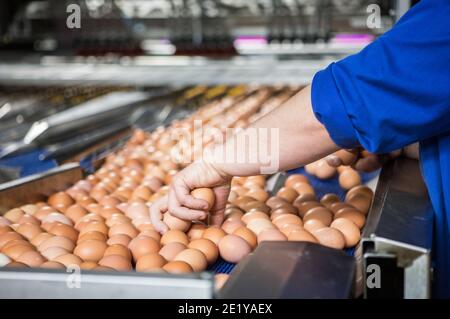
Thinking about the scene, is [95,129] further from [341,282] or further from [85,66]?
[341,282]

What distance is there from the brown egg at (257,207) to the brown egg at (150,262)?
438mm

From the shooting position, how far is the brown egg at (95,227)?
1496 millimetres

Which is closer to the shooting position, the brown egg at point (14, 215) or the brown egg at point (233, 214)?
the brown egg at point (233, 214)

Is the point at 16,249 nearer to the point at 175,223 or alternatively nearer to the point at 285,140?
the point at 175,223

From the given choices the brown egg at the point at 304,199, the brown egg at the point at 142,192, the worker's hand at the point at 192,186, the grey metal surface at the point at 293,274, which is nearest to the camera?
the grey metal surface at the point at 293,274

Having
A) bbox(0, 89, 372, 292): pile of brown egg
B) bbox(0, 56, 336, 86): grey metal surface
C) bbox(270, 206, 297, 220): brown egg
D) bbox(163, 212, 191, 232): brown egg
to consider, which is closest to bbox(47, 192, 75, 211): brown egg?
bbox(0, 89, 372, 292): pile of brown egg

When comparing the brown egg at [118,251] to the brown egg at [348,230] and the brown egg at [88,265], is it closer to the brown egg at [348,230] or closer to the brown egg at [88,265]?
the brown egg at [88,265]

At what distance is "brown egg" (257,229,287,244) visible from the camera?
1.39 meters

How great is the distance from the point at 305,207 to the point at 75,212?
0.70 meters

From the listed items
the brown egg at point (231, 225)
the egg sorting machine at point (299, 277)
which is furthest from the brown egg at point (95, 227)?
the egg sorting machine at point (299, 277)

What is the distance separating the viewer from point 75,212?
169cm

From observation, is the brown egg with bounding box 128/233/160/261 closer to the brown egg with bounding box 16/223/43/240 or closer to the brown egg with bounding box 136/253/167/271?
the brown egg with bounding box 136/253/167/271

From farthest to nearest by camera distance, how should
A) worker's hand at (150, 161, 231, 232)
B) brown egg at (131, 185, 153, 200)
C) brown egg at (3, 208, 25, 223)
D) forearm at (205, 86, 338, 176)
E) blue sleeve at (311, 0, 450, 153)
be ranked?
1. brown egg at (131, 185, 153, 200)
2. brown egg at (3, 208, 25, 223)
3. worker's hand at (150, 161, 231, 232)
4. forearm at (205, 86, 338, 176)
5. blue sleeve at (311, 0, 450, 153)

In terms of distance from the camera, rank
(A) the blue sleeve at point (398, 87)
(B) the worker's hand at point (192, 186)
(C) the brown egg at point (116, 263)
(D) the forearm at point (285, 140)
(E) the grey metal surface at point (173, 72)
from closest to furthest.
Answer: (A) the blue sleeve at point (398, 87), (D) the forearm at point (285, 140), (C) the brown egg at point (116, 263), (B) the worker's hand at point (192, 186), (E) the grey metal surface at point (173, 72)
